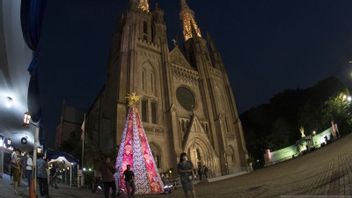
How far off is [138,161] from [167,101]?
17520mm

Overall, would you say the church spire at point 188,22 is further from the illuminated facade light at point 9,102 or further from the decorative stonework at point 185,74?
the illuminated facade light at point 9,102

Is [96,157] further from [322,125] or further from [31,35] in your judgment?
[322,125]

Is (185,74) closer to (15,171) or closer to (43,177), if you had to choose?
(15,171)

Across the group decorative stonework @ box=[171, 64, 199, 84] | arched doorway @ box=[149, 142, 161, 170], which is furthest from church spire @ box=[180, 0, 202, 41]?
arched doorway @ box=[149, 142, 161, 170]

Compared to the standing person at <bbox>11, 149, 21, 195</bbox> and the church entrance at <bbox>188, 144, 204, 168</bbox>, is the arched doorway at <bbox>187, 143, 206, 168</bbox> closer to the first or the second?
the church entrance at <bbox>188, 144, 204, 168</bbox>

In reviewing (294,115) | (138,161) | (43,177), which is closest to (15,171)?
(43,177)

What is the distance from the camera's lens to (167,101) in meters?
31.8

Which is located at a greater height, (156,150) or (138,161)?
(156,150)

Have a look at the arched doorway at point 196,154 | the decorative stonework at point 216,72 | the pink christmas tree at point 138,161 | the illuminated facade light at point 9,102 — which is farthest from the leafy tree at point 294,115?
the illuminated facade light at point 9,102

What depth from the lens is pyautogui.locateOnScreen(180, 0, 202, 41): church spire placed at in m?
50.0

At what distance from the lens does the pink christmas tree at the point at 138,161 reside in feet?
45.8

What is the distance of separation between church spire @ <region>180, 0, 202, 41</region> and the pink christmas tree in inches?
1381

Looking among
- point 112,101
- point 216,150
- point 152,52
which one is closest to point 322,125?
point 216,150

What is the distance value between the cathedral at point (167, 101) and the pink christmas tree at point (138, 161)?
10405 mm
